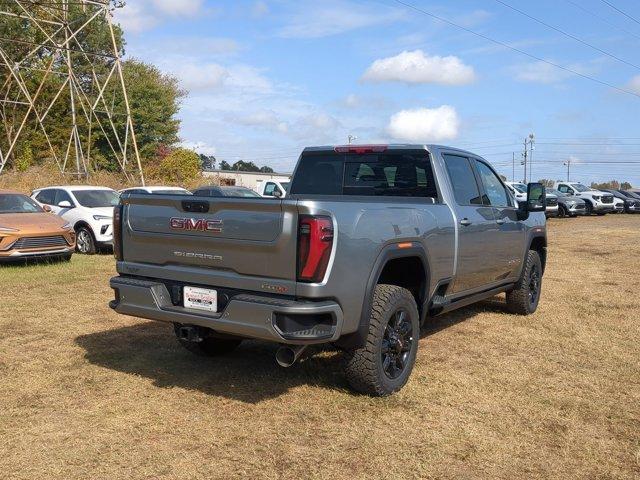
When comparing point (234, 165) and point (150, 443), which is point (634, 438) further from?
point (234, 165)

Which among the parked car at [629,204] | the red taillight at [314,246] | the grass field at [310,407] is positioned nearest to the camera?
the grass field at [310,407]

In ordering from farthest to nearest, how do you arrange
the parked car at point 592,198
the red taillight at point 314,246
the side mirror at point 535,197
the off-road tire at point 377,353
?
→ the parked car at point 592,198 < the side mirror at point 535,197 < the off-road tire at point 377,353 < the red taillight at point 314,246

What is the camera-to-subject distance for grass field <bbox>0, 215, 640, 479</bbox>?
3.83m

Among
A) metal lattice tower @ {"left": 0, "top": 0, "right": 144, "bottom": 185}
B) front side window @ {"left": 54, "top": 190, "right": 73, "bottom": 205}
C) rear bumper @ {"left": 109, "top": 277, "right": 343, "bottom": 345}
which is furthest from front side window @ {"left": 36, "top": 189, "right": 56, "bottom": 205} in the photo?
metal lattice tower @ {"left": 0, "top": 0, "right": 144, "bottom": 185}

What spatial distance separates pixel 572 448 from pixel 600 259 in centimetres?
1085

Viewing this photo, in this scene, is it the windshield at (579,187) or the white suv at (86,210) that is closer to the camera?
the white suv at (86,210)

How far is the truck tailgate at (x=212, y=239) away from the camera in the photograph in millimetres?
4234

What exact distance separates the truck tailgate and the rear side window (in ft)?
A: 7.76

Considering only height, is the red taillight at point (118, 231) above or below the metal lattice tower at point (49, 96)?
below

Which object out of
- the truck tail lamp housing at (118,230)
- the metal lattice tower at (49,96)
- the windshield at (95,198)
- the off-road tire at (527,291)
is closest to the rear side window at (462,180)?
the off-road tire at (527,291)

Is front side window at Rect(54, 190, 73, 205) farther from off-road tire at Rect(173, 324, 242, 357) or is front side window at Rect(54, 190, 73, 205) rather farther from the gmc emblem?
the gmc emblem

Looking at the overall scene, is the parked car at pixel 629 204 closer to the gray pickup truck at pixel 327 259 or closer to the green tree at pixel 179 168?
the green tree at pixel 179 168

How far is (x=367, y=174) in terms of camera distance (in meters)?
6.13

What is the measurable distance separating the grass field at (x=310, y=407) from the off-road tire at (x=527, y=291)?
0.39 m
